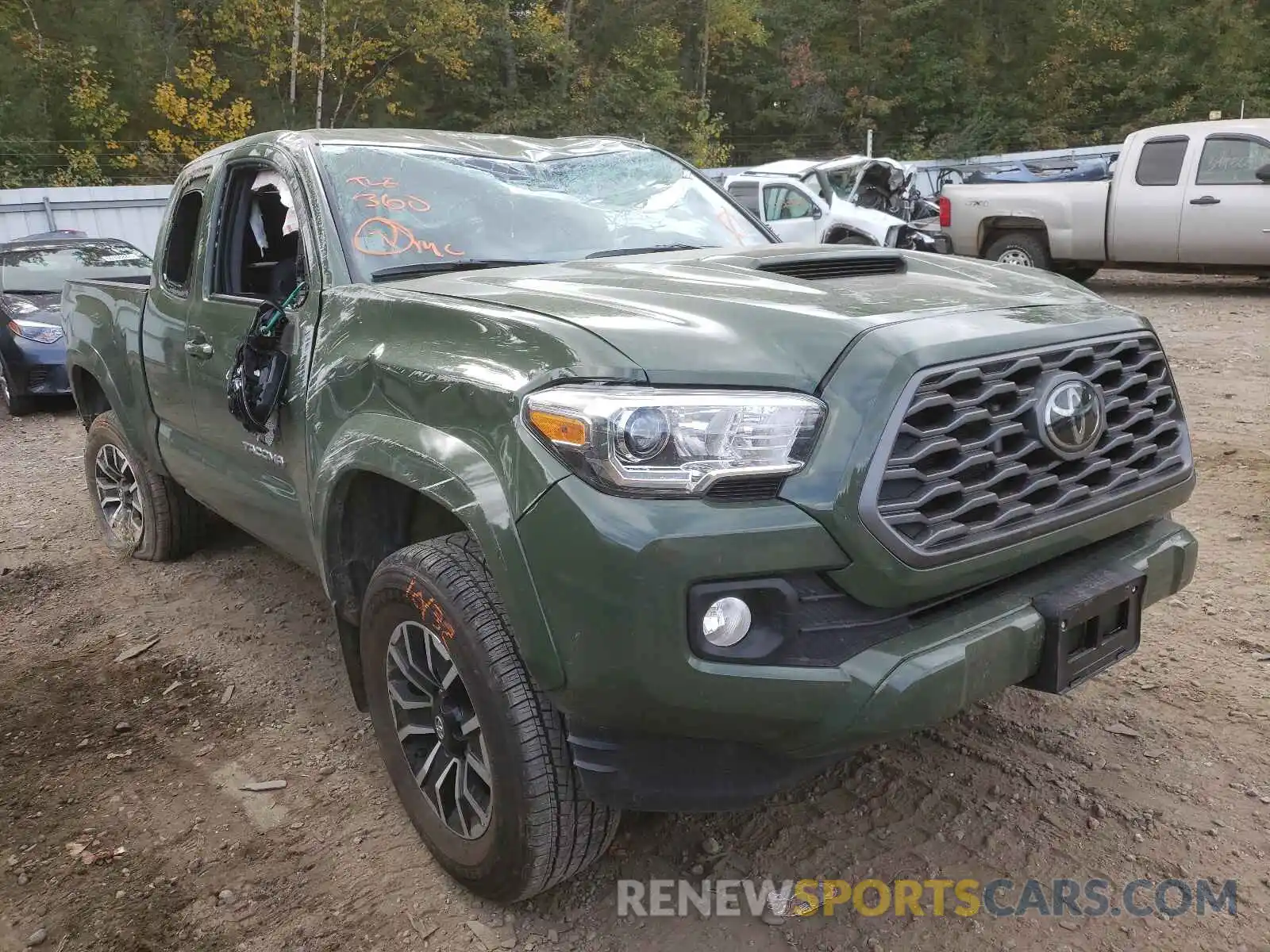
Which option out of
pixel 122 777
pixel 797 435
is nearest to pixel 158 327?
pixel 122 777

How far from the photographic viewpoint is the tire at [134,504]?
4852 millimetres

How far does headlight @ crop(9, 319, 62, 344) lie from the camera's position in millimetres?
8859

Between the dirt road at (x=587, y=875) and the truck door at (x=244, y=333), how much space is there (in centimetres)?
66

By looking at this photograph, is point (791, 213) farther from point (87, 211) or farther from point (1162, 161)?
point (87, 211)

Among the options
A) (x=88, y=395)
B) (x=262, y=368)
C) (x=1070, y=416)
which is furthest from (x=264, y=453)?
(x=88, y=395)

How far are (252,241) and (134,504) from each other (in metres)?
1.97

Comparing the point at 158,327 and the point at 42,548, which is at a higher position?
the point at 158,327

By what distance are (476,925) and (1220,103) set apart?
128ft

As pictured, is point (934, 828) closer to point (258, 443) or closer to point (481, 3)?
point (258, 443)

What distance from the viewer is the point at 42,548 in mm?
5496

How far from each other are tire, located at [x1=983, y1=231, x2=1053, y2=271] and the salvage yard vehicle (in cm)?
932

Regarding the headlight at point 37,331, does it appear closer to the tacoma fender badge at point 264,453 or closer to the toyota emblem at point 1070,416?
the tacoma fender badge at point 264,453

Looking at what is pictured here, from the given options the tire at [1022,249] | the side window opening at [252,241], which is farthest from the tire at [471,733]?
the tire at [1022,249]

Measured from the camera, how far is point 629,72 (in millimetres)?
35875
